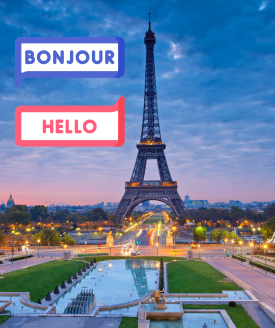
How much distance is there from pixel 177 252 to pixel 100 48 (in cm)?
5838

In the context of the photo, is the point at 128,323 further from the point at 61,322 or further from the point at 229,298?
the point at 229,298

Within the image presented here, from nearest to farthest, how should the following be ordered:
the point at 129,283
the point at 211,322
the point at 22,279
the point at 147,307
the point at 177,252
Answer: the point at 211,322
the point at 147,307
the point at 22,279
the point at 129,283
the point at 177,252

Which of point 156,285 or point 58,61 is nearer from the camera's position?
point 58,61

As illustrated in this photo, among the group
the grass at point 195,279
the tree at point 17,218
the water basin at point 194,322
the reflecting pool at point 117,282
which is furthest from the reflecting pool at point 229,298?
the tree at point 17,218

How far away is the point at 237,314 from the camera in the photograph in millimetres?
25625

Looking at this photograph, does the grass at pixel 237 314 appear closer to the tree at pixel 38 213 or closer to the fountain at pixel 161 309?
the fountain at pixel 161 309

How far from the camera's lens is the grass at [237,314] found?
2347 centimetres

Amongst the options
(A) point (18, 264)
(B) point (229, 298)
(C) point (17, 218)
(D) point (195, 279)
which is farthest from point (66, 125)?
(C) point (17, 218)

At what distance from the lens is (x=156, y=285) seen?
139 ft

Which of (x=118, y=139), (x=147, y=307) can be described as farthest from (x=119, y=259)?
(x=118, y=139)

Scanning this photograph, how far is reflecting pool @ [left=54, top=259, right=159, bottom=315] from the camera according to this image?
120ft

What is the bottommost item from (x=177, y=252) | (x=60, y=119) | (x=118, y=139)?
(x=177, y=252)

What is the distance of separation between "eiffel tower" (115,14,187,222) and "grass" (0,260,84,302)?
58059 mm

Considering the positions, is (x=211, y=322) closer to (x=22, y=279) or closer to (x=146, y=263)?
(x=22, y=279)
